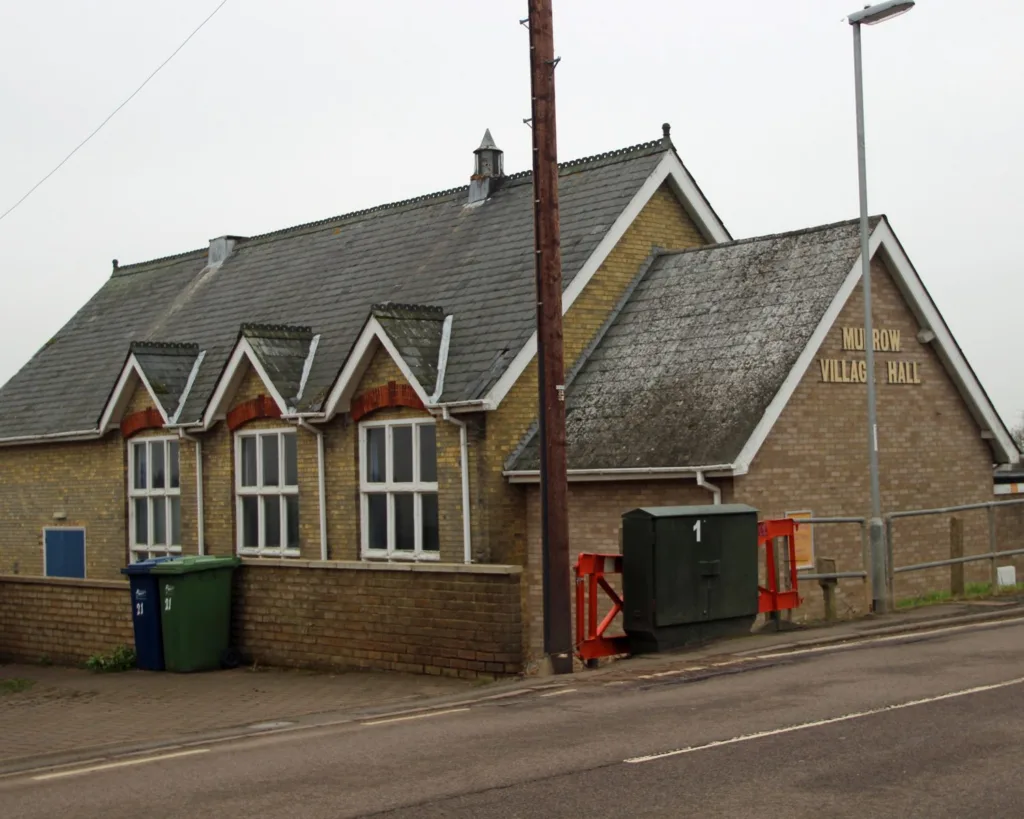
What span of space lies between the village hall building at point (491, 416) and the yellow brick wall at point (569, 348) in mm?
42

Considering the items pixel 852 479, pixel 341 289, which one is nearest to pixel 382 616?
pixel 852 479

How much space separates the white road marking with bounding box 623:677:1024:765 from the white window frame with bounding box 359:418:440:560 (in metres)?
10.6

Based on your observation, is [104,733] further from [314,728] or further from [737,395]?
[737,395]

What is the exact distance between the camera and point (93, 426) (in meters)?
27.0

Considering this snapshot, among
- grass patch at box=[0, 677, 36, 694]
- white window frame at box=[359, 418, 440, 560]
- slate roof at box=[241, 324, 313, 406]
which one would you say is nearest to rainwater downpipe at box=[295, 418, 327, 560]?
slate roof at box=[241, 324, 313, 406]

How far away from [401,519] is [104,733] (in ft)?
27.0

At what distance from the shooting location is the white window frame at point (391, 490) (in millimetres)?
20844

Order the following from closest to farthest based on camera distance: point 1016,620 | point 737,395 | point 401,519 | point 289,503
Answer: point 1016,620 < point 737,395 < point 401,519 < point 289,503

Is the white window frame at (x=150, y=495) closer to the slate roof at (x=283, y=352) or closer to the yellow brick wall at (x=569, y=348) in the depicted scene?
the slate roof at (x=283, y=352)

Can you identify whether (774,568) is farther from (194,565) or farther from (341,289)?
(341,289)

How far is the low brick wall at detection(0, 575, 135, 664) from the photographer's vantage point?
2008 centimetres

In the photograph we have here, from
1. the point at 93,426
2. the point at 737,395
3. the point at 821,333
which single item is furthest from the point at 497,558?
the point at 93,426

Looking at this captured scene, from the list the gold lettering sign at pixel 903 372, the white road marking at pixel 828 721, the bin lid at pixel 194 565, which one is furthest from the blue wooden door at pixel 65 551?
the white road marking at pixel 828 721

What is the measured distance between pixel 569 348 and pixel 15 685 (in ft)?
29.7
